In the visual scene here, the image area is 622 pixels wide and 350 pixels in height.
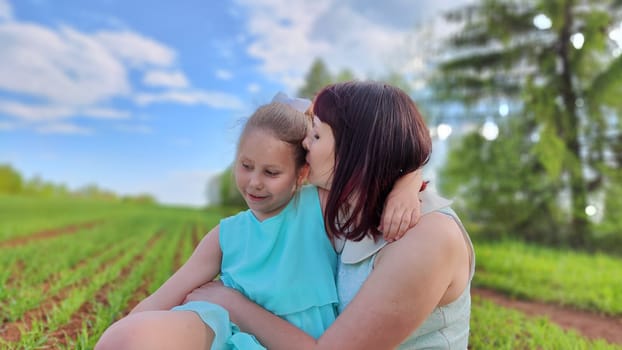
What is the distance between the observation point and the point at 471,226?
927cm

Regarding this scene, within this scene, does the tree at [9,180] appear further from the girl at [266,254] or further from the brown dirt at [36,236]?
the girl at [266,254]

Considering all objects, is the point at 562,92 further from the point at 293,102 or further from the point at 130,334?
the point at 130,334

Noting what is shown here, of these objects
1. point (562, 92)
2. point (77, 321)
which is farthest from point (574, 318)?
point (562, 92)

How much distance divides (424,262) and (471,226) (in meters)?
8.69

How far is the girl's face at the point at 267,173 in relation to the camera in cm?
149

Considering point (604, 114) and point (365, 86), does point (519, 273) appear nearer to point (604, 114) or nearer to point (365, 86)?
point (604, 114)

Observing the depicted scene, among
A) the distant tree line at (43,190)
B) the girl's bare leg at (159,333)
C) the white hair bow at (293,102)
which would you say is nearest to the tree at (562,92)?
the white hair bow at (293,102)

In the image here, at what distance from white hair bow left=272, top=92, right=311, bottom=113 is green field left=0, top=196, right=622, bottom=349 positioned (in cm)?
128

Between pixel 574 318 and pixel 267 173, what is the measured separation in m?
3.69

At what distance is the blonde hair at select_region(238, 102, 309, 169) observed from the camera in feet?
4.93

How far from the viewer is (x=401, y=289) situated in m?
1.10

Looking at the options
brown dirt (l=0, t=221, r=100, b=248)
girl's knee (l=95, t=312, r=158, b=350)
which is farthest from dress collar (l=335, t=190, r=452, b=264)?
Result: brown dirt (l=0, t=221, r=100, b=248)

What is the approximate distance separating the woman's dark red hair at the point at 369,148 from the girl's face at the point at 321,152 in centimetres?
3

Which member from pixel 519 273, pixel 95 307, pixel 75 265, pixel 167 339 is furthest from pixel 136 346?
pixel 519 273
